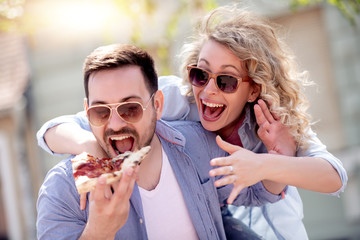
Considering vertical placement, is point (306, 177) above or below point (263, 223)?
above

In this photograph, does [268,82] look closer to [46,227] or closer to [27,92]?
[46,227]

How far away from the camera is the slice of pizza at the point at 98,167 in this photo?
2668mm

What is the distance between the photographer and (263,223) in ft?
13.3

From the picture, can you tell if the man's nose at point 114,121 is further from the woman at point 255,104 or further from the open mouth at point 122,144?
the woman at point 255,104

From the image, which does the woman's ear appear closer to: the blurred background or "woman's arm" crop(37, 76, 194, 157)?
"woman's arm" crop(37, 76, 194, 157)

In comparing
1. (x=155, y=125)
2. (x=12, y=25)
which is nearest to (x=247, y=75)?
(x=155, y=125)

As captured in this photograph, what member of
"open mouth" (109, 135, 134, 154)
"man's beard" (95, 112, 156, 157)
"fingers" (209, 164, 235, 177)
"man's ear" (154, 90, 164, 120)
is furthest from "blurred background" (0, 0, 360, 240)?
"fingers" (209, 164, 235, 177)

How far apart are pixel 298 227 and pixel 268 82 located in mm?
1269

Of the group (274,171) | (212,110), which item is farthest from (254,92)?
(274,171)

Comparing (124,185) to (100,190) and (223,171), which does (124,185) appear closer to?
(100,190)

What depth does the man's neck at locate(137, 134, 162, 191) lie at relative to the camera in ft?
11.1

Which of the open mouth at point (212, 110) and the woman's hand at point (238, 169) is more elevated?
the open mouth at point (212, 110)

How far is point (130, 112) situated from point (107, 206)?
0.75 meters

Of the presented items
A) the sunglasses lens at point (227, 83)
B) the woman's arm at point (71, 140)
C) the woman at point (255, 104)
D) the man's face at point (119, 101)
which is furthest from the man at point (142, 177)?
the sunglasses lens at point (227, 83)
